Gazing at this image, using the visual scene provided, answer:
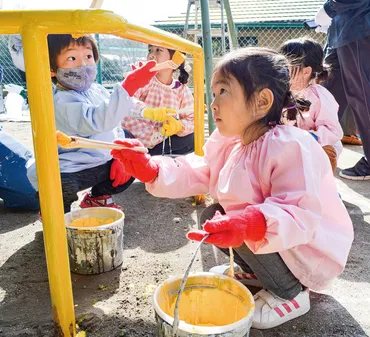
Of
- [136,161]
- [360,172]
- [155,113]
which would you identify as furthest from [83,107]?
[360,172]

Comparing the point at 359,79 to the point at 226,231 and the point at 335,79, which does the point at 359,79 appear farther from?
the point at 226,231

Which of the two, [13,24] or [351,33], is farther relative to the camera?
[351,33]

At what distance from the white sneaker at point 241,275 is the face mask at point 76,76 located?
3.50ft

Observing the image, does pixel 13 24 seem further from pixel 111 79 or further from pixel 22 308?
pixel 111 79

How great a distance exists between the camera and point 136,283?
158 cm

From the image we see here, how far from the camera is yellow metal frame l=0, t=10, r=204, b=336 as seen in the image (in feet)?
3.18

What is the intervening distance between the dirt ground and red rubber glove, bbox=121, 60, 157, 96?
755 mm

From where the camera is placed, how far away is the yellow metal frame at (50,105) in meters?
0.97

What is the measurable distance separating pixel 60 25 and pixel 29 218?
152 centimetres

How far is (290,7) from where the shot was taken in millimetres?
11242

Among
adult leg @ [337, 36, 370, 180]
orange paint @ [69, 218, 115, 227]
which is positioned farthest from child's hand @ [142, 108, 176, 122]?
adult leg @ [337, 36, 370, 180]

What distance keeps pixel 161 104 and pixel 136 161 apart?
1636 millimetres

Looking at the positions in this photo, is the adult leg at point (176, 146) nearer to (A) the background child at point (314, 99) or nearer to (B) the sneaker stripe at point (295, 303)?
(A) the background child at point (314, 99)

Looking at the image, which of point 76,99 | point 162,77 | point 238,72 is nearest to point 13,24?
point 238,72
